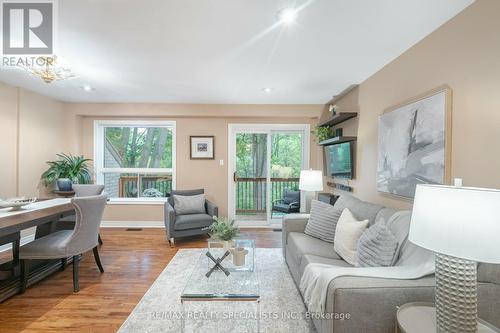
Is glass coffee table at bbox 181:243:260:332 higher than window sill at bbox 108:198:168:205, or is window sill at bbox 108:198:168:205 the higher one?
window sill at bbox 108:198:168:205

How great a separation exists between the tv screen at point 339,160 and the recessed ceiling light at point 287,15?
2.11 meters

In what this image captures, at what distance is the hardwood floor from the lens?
197 cm

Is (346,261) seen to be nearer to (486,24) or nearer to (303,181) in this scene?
(303,181)

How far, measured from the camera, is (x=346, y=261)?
2.13 meters

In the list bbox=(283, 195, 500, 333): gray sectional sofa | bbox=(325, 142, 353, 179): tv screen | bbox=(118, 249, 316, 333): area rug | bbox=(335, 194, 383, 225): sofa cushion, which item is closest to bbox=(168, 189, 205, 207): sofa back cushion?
bbox=(118, 249, 316, 333): area rug

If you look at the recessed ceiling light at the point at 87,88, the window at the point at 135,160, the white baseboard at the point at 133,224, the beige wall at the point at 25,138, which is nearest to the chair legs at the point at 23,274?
the beige wall at the point at 25,138

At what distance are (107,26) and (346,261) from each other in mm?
2913

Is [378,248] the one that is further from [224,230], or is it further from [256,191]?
[256,191]

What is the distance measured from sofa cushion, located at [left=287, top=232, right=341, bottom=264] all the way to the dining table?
8.36 ft

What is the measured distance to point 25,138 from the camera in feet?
12.5

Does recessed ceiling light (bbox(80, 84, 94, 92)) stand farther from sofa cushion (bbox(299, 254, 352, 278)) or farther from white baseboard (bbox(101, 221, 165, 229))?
sofa cushion (bbox(299, 254, 352, 278))

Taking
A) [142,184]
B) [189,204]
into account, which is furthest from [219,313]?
[142,184]

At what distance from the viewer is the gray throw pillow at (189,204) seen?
13.5 feet

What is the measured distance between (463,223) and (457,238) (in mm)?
66
